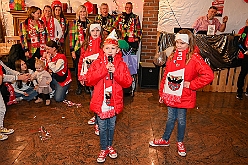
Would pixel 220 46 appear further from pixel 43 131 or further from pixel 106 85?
pixel 43 131

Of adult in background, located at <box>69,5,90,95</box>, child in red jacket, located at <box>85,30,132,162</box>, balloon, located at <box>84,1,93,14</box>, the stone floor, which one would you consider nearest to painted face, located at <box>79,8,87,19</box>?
adult in background, located at <box>69,5,90,95</box>

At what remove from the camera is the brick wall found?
18.1ft

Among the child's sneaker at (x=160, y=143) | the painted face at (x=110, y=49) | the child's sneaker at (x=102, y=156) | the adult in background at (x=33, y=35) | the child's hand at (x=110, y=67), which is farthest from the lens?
the adult in background at (x=33, y=35)

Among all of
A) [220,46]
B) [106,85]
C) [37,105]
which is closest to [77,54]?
[37,105]

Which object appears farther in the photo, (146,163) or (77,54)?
(77,54)

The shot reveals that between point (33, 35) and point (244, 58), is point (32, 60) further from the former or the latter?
point (244, 58)

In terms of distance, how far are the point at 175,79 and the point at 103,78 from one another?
0.72 metres

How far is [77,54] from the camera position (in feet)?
14.7

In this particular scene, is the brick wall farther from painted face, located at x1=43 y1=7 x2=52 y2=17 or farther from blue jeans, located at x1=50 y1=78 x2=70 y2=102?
blue jeans, located at x1=50 y1=78 x2=70 y2=102

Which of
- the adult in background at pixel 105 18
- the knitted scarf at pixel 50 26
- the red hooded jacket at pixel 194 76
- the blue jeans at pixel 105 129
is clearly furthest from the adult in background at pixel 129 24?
the blue jeans at pixel 105 129

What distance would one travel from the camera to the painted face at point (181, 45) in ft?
8.31

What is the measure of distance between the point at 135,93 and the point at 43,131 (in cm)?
201

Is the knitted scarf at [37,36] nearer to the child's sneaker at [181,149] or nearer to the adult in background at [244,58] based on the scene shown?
the child's sneaker at [181,149]

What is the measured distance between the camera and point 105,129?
254 centimetres
